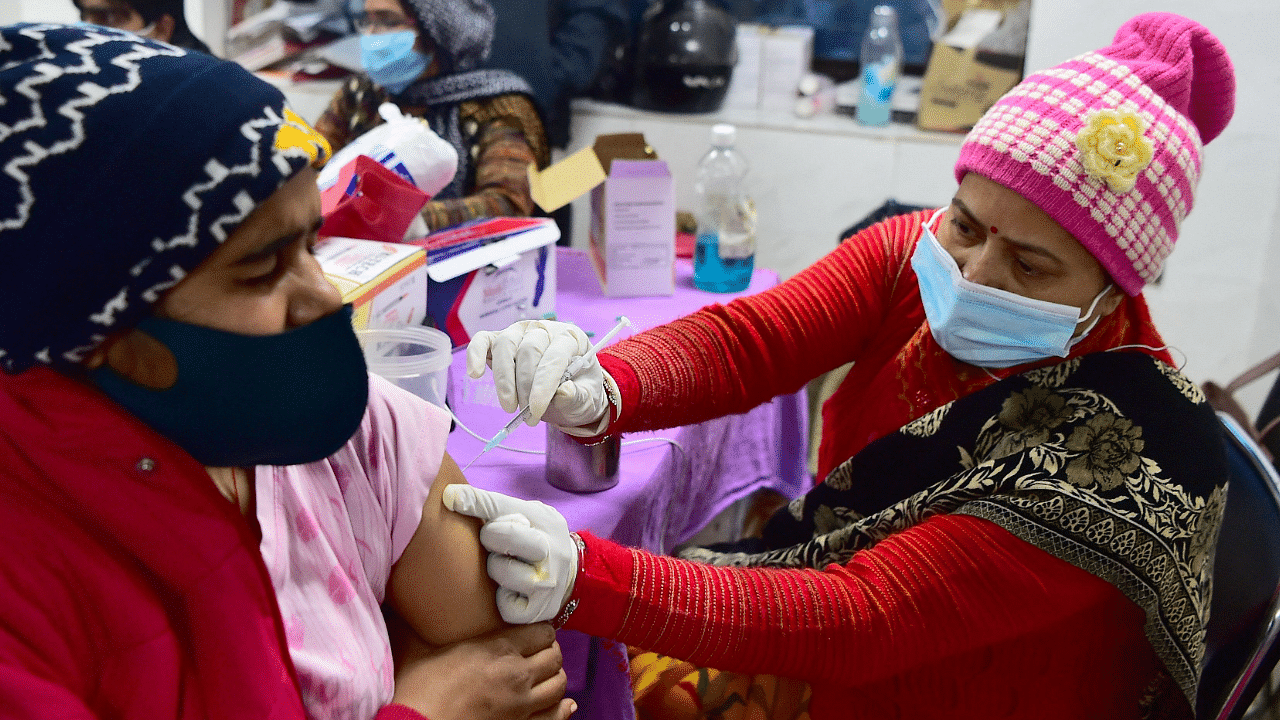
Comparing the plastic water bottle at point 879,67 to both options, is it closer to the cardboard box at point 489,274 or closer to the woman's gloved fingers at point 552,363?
the cardboard box at point 489,274

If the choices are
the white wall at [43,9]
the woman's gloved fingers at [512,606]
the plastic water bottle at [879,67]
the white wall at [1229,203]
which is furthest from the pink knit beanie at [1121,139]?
the white wall at [43,9]

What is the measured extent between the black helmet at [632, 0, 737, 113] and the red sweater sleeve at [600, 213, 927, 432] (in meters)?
1.95

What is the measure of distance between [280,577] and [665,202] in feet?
4.29

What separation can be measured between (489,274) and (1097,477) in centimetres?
103

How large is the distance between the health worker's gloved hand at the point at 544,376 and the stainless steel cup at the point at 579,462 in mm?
28

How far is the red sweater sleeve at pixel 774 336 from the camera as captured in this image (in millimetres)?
1382

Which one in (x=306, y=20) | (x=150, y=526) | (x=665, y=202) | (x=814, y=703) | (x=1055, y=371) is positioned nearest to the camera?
(x=150, y=526)

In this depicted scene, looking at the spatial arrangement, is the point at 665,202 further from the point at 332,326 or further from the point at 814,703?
the point at 332,326

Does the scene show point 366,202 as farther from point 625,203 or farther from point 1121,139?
point 1121,139

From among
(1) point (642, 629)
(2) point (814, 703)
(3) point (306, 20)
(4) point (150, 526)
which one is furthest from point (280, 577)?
(3) point (306, 20)

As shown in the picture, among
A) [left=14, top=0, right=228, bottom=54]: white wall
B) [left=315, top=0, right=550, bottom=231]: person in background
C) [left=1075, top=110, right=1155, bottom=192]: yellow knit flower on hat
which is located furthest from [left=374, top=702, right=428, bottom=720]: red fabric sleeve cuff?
[left=14, top=0, right=228, bottom=54]: white wall

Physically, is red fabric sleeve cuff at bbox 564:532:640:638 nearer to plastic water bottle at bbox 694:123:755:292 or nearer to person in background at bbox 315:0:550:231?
plastic water bottle at bbox 694:123:755:292

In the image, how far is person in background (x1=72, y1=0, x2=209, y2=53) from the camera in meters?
3.01

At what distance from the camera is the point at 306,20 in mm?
3949
